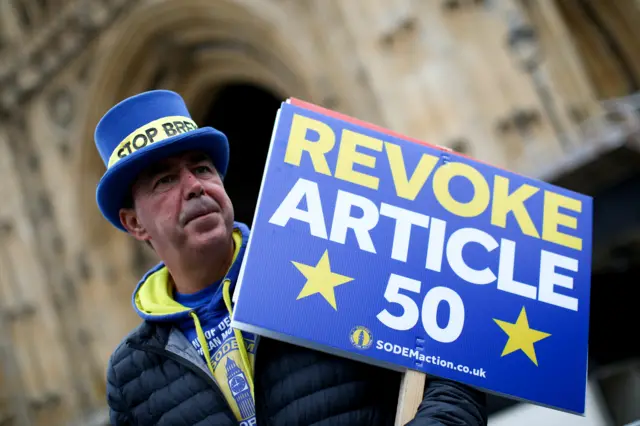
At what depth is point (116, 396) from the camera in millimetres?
1347

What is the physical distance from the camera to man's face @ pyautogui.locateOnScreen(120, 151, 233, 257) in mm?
1259

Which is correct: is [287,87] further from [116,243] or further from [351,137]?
[351,137]

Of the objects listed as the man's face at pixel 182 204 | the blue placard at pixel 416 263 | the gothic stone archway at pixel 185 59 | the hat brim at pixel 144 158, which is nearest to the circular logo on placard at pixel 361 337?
the blue placard at pixel 416 263

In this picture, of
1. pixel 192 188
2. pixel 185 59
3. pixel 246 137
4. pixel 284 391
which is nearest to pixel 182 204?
pixel 192 188

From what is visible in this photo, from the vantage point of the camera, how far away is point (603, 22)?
15.4 feet

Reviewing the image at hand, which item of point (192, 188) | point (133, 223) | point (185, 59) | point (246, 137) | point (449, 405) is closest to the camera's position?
point (449, 405)

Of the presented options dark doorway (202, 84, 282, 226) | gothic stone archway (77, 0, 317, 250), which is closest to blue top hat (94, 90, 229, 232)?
gothic stone archway (77, 0, 317, 250)

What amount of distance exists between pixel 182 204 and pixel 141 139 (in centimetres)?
14

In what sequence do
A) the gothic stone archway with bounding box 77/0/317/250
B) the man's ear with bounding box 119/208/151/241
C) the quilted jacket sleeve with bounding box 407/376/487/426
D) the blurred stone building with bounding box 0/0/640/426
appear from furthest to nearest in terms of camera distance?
1. the gothic stone archway with bounding box 77/0/317/250
2. the blurred stone building with bounding box 0/0/640/426
3. the man's ear with bounding box 119/208/151/241
4. the quilted jacket sleeve with bounding box 407/376/487/426

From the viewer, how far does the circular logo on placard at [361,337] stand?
1.16 meters

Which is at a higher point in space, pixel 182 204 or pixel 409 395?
pixel 182 204

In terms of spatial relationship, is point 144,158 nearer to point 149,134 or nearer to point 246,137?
point 149,134

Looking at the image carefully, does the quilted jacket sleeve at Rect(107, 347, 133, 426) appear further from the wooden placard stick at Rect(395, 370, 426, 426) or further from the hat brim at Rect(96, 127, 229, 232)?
the wooden placard stick at Rect(395, 370, 426, 426)

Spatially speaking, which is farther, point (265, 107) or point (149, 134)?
point (265, 107)
